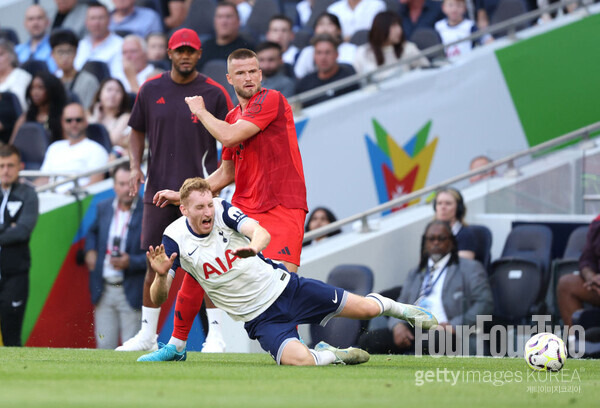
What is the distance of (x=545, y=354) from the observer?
26.2ft

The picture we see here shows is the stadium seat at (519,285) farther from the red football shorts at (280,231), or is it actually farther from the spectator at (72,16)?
the spectator at (72,16)

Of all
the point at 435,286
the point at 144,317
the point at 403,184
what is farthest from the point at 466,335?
the point at 403,184

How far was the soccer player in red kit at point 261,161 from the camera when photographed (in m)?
8.45

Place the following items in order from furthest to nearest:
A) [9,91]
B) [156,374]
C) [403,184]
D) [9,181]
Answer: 1. [9,91]
2. [403,184]
3. [9,181]
4. [156,374]

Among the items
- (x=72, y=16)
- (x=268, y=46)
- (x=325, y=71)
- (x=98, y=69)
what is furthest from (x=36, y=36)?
(x=325, y=71)

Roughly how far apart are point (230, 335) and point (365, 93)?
5154 millimetres

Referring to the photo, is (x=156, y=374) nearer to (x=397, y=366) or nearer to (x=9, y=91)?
(x=397, y=366)

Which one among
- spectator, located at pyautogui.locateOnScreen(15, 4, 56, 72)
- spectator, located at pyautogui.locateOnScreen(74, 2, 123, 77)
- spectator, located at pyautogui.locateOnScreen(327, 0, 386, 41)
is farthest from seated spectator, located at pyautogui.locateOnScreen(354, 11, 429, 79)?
spectator, located at pyautogui.locateOnScreen(15, 4, 56, 72)

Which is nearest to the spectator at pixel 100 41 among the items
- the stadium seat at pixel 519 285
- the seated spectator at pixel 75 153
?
the seated spectator at pixel 75 153

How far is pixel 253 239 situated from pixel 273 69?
25.7ft

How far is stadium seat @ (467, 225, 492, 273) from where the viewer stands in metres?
12.1

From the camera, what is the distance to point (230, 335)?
37.6 feet

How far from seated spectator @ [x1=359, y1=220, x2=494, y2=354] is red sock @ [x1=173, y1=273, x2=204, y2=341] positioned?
313cm

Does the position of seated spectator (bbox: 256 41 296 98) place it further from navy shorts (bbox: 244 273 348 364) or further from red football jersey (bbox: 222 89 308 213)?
navy shorts (bbox: 244 273 348 364)
